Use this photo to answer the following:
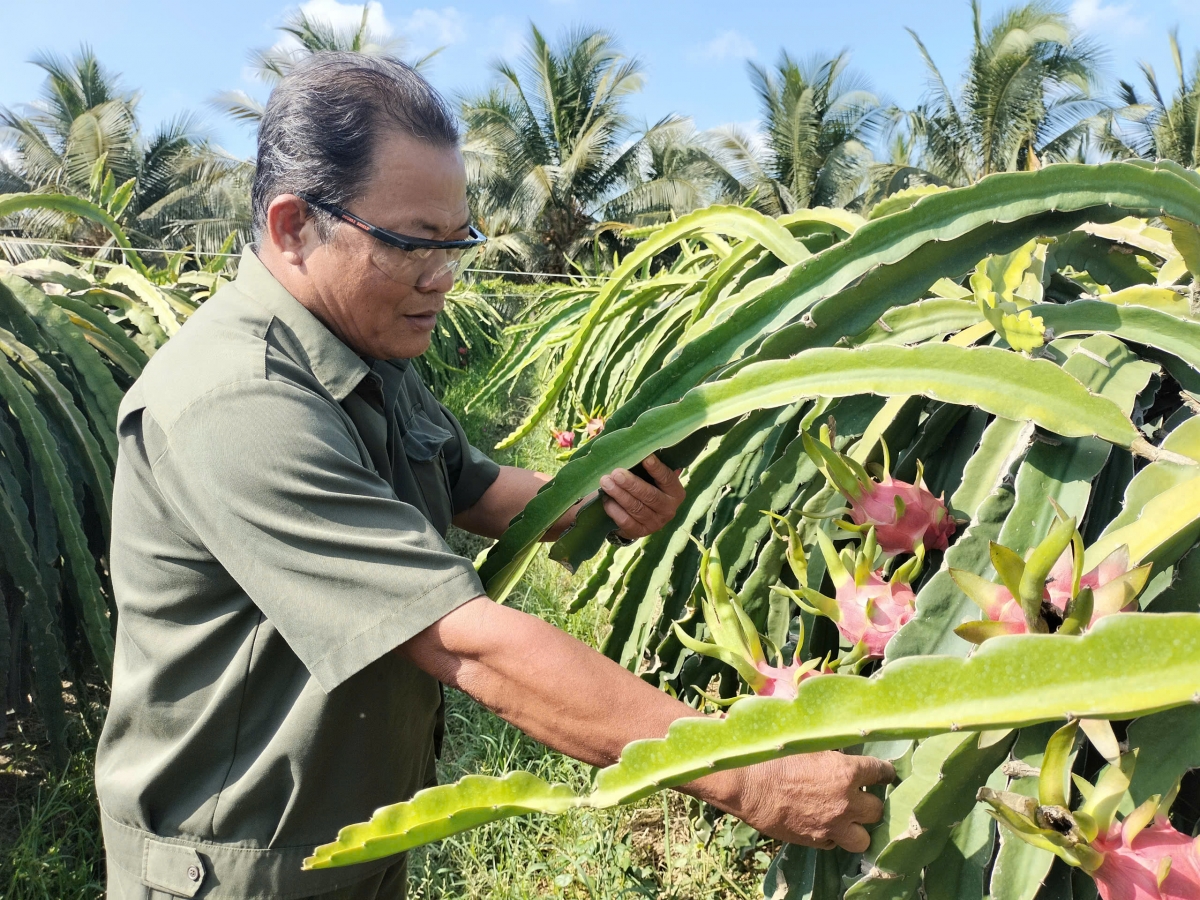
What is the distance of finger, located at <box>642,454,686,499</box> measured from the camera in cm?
119

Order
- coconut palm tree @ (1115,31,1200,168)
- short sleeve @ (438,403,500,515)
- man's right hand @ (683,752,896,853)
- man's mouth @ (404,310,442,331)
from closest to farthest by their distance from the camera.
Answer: man's right hand @ (683,752,896,853), man's mouth @ (404,310,442,331), short sleeve @ (438,403,500,515), coconut palm tree @ (1115,31,1200,168)

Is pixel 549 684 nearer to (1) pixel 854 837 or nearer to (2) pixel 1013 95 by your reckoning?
(1) pixel 854 837

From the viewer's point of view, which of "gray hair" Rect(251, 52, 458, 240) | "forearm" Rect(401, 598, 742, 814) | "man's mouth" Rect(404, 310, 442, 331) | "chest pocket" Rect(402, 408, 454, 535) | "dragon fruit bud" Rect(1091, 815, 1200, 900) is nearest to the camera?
"dragon fruit bud" Rect(1091, 815, 1200, 900)

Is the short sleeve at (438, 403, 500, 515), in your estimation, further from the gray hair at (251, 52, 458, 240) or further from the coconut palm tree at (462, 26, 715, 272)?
the coconut palm tree at (462, 26, 715, 272)

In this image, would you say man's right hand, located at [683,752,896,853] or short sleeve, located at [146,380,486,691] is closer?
man's right hand, located at [683,752,896,853]

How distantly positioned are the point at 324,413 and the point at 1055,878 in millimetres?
829

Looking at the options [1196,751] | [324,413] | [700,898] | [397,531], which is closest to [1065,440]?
[1196,751]

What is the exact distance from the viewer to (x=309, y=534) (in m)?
0.93

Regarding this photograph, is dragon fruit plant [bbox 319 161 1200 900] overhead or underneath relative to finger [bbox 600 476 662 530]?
overhead

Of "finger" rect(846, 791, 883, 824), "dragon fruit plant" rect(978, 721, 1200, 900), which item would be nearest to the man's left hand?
"finger" rect(846, 791, 883, 824)

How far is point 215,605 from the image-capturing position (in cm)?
112

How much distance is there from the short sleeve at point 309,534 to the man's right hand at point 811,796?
322mm

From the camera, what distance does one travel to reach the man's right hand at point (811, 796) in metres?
0.77

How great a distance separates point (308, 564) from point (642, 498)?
0.44 m
